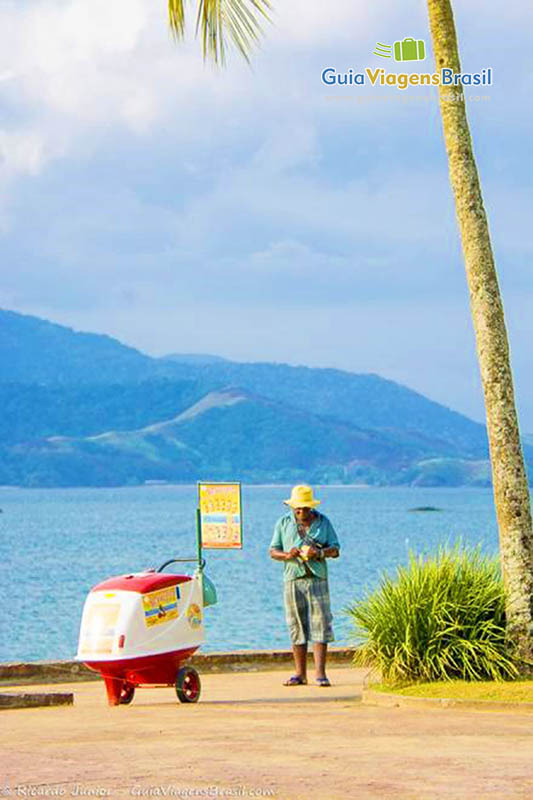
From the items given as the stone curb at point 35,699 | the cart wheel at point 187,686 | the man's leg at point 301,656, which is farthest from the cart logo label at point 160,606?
the man's leg at point 301,656

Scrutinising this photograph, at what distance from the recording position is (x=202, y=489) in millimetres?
15453

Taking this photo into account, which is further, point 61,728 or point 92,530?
point 92,530

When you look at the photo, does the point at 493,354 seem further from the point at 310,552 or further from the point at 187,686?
the point at 187,686

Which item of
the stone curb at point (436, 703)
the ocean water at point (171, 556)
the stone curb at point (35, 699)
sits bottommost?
the stone curb at point (436, 703)

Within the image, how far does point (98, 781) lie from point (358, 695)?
5.21m

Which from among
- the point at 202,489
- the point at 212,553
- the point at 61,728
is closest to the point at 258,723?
the point at 61,728

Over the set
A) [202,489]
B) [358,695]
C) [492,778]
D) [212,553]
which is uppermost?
[212,553]

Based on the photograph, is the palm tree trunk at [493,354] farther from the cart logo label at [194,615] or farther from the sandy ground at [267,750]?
the cart logo label at [194,615]

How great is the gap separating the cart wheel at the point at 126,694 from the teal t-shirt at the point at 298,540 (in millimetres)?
1703

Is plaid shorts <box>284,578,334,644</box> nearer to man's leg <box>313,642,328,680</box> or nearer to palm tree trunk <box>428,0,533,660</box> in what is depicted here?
man's leg <box>313,642,328,680</box>

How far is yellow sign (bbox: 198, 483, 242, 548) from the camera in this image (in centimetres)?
1521

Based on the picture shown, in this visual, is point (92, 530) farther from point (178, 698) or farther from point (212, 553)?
point (178, 698)

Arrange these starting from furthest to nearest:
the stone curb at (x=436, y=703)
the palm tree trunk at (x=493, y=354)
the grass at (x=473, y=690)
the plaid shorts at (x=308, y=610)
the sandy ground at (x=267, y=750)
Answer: the plaid shorts at (x=308, y=610), the palm tree trunk at (x=493, y=354), the grass at (x=473, y=690), the stone curb at (x=436, y=703), the sandy ground at (x=267, y=750)

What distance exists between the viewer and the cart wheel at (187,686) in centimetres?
1355
